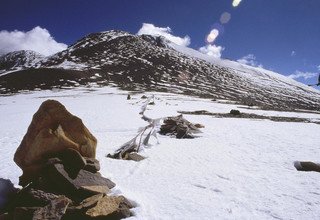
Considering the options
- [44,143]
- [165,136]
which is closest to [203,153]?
[165,136]

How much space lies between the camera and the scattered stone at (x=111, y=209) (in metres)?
6.04

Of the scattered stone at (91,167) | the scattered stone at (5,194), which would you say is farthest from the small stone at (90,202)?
the scattered stone at (5,194)

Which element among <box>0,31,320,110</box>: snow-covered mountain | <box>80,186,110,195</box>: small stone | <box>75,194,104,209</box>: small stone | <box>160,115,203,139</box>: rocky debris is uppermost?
<box>0,31,320,110</box>: snow-covered mountain

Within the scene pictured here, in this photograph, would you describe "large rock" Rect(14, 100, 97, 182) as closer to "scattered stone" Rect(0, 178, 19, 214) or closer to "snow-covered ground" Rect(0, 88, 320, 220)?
"scattered stone" Rect(0, 178, 19, 214)

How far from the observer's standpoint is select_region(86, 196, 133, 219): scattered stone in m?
6.04

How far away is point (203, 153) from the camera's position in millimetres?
12258

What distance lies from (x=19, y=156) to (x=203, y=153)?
6.90m

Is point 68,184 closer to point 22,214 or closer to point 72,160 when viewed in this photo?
point 72,160

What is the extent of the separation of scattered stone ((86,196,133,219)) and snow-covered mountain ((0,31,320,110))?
68.4 metres

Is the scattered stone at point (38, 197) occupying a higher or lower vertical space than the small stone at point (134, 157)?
lower

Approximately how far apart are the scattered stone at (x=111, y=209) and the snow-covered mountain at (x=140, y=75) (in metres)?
68.4

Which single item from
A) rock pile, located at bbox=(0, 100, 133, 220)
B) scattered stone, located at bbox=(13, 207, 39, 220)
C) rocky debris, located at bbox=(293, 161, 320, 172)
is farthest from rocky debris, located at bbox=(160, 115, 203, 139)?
scattered stone, located at bbox=(13, 207, 39, 220)

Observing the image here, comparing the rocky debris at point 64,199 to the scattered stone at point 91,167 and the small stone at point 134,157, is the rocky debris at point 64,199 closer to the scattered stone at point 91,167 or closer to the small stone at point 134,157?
the scattered stone at point 91,167

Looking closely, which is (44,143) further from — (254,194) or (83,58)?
(83,58)
